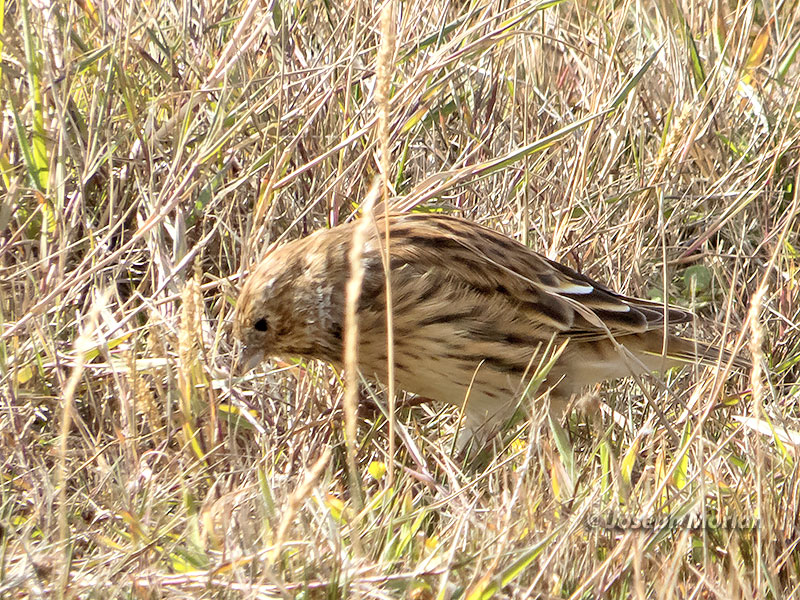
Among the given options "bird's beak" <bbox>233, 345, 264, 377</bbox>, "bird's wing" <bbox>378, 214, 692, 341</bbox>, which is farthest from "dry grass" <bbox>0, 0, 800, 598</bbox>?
"bird's wing" <bbox>378, 214, 692, 341</bbox>

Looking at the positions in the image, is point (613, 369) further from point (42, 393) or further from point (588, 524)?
point (42, 393)

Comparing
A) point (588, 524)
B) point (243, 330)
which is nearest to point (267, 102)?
point (243, 330)

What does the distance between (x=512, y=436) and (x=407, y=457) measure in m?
0.33

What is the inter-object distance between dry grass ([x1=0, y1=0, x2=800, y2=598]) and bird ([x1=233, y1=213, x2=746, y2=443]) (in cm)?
15

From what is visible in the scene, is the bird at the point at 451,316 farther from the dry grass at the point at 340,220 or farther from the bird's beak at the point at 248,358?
the dry grass at the point at 340,220

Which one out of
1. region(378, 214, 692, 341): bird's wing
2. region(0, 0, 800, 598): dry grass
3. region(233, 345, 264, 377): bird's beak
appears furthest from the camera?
region(378, 214, 692, 341): bird's wing

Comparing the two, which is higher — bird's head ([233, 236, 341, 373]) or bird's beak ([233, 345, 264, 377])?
bird's head ([233, 236, 341, 373])

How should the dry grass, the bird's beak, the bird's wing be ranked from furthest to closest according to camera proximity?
the bird's wing
the bird's beak
the dry grass

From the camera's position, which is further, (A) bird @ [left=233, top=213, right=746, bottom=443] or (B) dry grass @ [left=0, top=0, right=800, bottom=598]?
(A) bird @ [left=233, top=213, right=746, bottom=443]

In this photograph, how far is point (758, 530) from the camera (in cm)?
282

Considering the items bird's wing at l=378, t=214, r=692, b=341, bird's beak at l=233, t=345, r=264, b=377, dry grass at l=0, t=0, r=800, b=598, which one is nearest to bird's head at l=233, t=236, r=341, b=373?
bird's beak at l=233, t=345, r=264, b=377

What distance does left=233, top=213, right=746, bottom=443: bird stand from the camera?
12.9ft

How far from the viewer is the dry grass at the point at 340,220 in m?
2.79

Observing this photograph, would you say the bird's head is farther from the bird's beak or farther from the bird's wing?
the bird's wing
